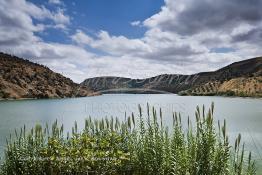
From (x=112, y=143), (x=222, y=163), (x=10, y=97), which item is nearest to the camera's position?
(x=222, y=163)

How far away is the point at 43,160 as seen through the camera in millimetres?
11438

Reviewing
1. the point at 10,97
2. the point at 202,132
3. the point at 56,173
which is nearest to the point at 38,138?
the point at 56,173

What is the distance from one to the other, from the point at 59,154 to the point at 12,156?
195 cm

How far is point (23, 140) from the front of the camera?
12.5 metres

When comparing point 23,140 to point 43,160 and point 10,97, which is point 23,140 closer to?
point 43,160

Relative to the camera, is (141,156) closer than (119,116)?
Yes

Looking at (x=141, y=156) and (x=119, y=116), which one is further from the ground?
(x=141, y=156)

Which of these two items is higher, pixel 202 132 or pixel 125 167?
pixel 202 132

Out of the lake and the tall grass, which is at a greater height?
the tall grass

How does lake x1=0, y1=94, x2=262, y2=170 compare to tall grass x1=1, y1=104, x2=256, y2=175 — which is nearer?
tall grass x1=1, y1=104, x2=256, y2=175

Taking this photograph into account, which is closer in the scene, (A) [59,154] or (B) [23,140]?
(A) [59,154]

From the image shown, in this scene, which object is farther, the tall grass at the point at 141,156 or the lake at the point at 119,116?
the lake at the point at 119,116

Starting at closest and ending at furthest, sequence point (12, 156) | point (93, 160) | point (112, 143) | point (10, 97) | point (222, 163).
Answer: point (222, 163) → point (93, 160) → point (12, 156) → point (112, 143) → point (10, 97)

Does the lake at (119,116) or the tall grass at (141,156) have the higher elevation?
the tall grass at (141,156)
